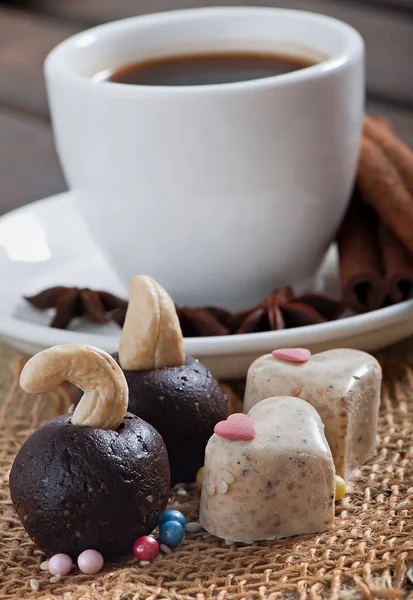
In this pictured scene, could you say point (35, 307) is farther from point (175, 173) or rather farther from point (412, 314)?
point (412, 314)

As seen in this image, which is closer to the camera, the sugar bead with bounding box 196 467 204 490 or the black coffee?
the sugar bead with bounding box 196 467 204 490

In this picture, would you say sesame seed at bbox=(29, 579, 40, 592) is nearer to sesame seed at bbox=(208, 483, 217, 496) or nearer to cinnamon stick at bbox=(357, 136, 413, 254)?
sesame seed at bbox=(208, 483, 217, 496)

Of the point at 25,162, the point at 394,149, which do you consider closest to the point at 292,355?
the point at 394,149

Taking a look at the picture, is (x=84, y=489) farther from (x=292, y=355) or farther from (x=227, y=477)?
(x=292, y=355)

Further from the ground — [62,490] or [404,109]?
[62,490]

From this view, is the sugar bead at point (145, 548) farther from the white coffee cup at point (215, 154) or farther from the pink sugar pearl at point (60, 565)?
the white coffee cup at point (215, 154)

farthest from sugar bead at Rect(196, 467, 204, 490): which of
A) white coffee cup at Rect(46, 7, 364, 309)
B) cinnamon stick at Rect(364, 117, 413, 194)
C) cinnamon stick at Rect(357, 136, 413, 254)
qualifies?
cinnamon stick at Rect(364, 117, 413, 194)

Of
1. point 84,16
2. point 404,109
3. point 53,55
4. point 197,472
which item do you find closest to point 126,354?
point 197,472
